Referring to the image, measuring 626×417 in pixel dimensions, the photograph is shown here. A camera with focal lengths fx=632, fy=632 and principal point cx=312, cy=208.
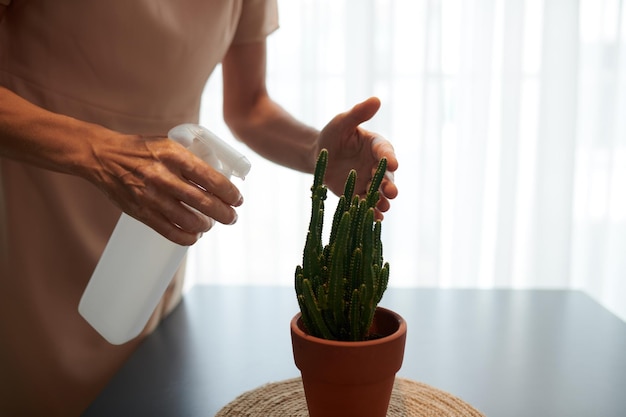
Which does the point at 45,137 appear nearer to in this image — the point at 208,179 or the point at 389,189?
the point at 208,179

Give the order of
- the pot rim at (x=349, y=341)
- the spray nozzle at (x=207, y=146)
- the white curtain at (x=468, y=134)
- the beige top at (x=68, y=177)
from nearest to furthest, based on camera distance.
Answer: the pot rim at (x=349, y=341) < the spray nozzle at (x=207, y=146) < the beige top at (x=68, y=177) < the white curtain at (x=468, y=134)

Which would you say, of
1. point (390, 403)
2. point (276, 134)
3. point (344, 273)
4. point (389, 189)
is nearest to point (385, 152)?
point (389, 189)

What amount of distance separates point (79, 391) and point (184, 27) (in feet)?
2.03

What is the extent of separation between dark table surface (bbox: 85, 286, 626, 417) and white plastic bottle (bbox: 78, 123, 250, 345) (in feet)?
0.26

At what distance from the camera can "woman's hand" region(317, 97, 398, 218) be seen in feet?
2.65

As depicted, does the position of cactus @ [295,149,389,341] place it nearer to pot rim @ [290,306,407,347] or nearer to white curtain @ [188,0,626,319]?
pot rim @ [290,306,407,347]

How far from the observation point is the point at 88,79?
3.21 ft

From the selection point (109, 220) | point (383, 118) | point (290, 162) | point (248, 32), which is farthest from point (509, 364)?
point (383, 118)

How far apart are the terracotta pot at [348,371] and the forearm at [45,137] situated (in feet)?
1.00

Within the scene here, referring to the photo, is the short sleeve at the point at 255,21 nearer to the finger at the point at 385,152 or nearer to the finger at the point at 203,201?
the finger at the point at 385,152

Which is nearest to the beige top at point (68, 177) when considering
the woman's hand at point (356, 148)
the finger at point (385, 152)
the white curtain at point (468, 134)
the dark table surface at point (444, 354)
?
the dark table surface at point (444, 354)

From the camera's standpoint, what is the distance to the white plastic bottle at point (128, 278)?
81cm

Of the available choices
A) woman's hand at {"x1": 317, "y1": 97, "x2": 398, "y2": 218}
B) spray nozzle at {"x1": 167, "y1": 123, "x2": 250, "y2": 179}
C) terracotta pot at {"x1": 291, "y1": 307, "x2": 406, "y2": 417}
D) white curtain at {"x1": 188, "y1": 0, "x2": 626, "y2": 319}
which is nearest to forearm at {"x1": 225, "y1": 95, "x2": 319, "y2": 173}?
woman's hand at {"x1": 317, "y1": 97, "x2": 398, "y2": 218}

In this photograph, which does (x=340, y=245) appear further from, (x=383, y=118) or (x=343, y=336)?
(x=383, y=118)
